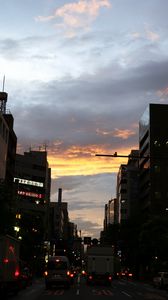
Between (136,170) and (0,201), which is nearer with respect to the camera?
(0,201)

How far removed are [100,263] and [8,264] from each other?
65.5 ft

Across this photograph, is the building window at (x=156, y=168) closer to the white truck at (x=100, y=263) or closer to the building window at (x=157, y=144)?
the building window at (x=157, y=144)

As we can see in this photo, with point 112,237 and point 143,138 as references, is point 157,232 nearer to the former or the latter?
point 112,237

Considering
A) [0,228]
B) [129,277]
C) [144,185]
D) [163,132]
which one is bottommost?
[129,277]

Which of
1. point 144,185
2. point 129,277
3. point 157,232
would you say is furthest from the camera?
point 144,185

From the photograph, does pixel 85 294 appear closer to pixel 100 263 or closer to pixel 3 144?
pixel 100 263

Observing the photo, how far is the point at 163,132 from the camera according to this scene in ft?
412

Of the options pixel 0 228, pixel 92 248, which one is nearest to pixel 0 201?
pixel 0 228

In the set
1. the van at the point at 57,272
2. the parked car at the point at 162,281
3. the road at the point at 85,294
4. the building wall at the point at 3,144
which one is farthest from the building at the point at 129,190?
the road at the point at 85,294

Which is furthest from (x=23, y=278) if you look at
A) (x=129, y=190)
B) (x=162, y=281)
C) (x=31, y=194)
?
(x=129, y=190)

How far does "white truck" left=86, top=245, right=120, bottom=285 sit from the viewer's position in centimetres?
4519

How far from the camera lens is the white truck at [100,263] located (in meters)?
45.2

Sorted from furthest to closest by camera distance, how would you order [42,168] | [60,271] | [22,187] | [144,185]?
[42,168] → [22,187] → [144,185] → [60,271]

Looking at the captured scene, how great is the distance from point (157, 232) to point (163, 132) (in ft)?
170
